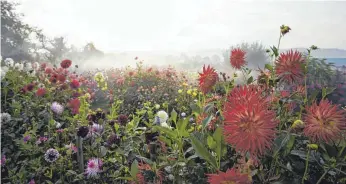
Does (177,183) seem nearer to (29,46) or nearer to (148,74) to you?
(148,74)

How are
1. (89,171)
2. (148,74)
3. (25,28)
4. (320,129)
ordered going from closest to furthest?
1. (320,129)
2. (89,171)
3. (148,74)
4. (25,28)

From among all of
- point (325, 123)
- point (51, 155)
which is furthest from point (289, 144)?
point (51, 155)

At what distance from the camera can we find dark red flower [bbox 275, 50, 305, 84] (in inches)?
33.0

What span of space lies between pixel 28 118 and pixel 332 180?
211 cm

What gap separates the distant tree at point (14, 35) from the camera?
11438mm

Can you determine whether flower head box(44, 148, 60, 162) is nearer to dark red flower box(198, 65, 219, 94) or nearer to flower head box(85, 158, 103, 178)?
Answer: flower head box(85, 158, 103, 178)

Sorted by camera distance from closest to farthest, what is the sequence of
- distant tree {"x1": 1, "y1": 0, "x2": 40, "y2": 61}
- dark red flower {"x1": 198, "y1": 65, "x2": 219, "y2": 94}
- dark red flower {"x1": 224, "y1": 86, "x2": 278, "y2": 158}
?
dark red flower {"x1": 224, "y1": 86, "x2": 278, "y2": 158}
dark red flower {"x1": 198, "y1": 65, "x2": 219, "y2": 94}
distant tree {"x1": 1, "y1": 0, "x2": 40, "y2": 61}

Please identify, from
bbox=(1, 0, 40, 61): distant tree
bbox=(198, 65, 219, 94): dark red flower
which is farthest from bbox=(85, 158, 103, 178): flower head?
bbox=(1, 0, 40, 61): distant tree

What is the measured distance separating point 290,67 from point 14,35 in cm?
1258

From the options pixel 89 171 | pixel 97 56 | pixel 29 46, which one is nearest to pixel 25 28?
pixel 29 46

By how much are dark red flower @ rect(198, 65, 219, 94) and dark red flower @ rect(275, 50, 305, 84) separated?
0.20 m

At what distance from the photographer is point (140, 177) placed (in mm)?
945

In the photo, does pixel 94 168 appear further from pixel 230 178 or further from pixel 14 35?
pixel 14 35

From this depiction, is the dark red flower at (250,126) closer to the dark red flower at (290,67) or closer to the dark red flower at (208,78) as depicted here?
the dark red flower at (290,67)
